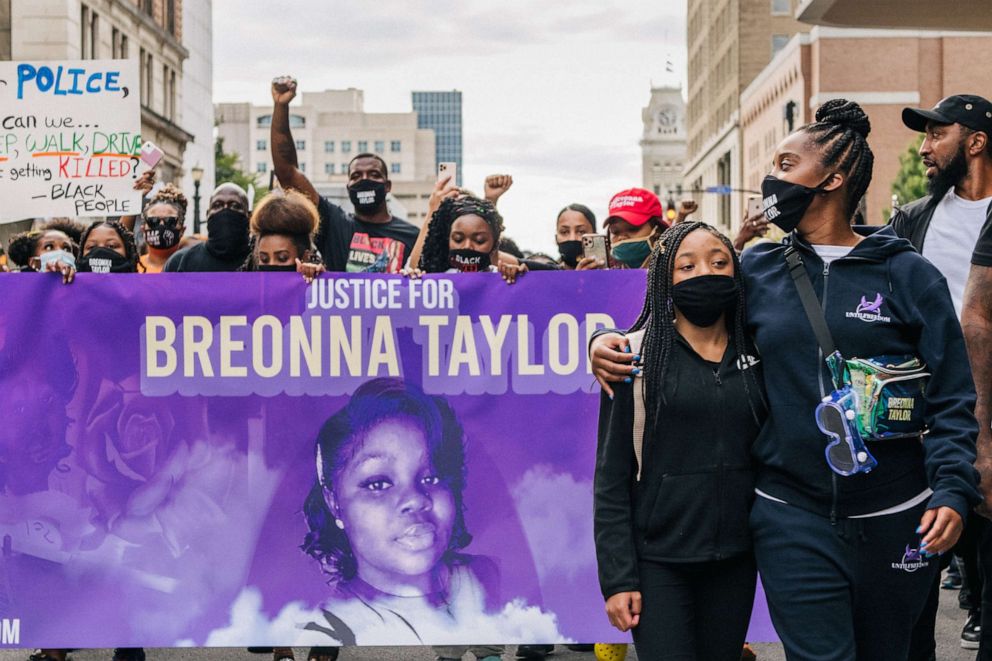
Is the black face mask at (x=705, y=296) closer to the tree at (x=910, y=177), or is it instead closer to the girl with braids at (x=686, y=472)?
the girl with braids at (x=686, y=472)

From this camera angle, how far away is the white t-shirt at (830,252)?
4.01 meters

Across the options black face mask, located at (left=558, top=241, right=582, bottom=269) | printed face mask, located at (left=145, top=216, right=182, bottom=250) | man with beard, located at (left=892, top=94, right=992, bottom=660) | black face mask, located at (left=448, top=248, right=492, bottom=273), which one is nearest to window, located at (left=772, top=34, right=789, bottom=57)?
black face mask, located at (left=558, top=241, right=582, bottom=269)

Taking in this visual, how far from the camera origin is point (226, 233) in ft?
23.1

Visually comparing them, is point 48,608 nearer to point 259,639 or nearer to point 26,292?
point 259,639

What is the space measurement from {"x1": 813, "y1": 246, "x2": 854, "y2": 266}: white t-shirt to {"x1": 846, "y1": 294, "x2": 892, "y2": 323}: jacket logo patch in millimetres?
170

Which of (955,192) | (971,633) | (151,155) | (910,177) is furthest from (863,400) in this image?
(910,177)

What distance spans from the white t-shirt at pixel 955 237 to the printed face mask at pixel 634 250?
1.85m

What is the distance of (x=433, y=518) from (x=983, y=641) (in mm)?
2352

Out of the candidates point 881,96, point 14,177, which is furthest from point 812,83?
point 14,177

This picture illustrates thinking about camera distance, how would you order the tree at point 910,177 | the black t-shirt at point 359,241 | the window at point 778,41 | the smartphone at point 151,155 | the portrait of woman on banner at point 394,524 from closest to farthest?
1. the portrait of woman on banner at point 394,524
2. the black t-shirt at point 359,241
3. the smartphone at point 151,155
4. the tree at point 910,177
5. the window at point 778,41

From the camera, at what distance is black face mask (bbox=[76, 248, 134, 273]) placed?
23.4ft

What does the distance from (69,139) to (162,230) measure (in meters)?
1.03

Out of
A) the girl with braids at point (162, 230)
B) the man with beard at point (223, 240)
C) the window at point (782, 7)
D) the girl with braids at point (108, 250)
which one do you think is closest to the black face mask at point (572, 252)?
the man with beard at point (223, 240)

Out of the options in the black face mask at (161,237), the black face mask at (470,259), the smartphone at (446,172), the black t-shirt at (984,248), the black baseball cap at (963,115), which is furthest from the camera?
the black face mask at (161,237)
